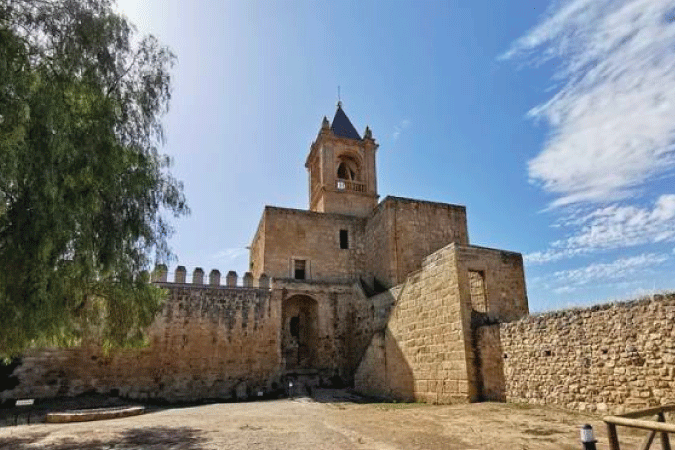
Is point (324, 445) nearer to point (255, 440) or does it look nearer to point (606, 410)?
point (255, 440)

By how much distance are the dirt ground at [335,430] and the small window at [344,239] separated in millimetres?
9720

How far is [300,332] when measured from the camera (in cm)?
1842

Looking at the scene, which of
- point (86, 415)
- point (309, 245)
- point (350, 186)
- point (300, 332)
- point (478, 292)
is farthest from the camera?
point (350, 186)

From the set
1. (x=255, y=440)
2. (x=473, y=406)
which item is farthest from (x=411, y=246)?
(x=255, y=440)

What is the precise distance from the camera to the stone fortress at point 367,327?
25.2ft

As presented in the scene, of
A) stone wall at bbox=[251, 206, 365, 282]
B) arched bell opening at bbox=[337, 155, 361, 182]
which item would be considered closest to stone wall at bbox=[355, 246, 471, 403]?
stone wall at bbox=[251, 206, 365, 282]

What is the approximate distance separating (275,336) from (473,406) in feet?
28.0

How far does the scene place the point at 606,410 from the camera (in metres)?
7.20

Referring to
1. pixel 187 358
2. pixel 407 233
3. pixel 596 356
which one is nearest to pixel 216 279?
pixel 187 358

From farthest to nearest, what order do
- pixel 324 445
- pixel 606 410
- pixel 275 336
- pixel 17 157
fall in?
1. pixel 275 336
2. pixel 606 410
3. pixel 324 445
4. pixel 17 157

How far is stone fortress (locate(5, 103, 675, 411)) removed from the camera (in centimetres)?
769

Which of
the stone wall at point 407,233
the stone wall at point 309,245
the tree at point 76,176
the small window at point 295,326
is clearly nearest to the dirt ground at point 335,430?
the tree at point 76,176

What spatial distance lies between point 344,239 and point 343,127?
287 inches

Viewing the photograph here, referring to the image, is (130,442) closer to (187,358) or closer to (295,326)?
(187,358)
